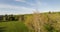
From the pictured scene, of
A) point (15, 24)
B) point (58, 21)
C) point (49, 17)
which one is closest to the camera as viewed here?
point (58, 21)

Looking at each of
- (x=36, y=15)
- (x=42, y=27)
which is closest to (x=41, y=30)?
(x=42, y=27)

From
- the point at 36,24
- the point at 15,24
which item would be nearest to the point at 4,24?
the point at 15,24

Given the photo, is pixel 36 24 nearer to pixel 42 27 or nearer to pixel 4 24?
pixel 42 27

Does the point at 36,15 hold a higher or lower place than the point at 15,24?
higher

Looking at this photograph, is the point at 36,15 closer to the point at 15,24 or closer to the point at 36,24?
the point at 36,24

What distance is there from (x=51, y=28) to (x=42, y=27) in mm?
721

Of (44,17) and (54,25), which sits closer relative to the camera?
(54,25)

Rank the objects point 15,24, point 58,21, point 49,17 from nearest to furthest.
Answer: point 58,21, point 49,17, point 15,24

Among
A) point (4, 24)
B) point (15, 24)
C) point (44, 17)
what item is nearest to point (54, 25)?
point (44, 17)

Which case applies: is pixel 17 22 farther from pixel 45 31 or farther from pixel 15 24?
pixel 45 31

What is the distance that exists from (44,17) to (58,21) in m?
1.46

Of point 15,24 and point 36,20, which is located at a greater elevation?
point 36,20

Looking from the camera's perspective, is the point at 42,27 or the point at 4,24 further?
the point at 4,24

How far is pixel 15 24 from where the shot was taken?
28.0 m
